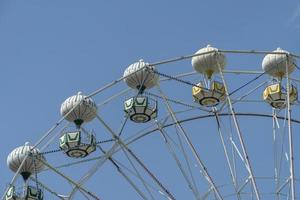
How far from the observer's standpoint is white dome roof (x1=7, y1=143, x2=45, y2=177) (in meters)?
36.3

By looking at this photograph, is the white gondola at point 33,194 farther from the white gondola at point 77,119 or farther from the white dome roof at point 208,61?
the white dome roof at point 208,61

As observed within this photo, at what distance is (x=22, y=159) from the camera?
36281 millimetres

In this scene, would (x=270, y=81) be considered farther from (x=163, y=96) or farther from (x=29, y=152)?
(x=29, y=152)

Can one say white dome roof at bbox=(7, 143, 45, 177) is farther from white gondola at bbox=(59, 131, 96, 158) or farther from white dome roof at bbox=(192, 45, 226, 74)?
white dome roof at bbox=(192, 45, 226, 74)

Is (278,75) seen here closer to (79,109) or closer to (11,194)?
(79,109)

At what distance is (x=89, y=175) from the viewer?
35.8 meters

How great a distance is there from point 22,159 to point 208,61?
27.8 ft

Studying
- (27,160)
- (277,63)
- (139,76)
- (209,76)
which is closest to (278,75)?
(277,63)

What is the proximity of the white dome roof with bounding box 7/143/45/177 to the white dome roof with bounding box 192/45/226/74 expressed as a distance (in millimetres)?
7329

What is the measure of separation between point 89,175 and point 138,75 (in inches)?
176

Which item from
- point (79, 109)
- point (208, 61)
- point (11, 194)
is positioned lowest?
point (11, 194)

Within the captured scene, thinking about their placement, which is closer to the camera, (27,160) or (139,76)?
(139,76)

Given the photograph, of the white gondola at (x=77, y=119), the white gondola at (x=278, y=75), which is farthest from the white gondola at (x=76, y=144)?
the white gondola at (x=278, y=75)

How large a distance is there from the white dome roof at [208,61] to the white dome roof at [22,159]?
24.0ft
